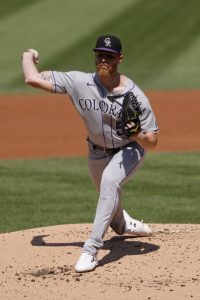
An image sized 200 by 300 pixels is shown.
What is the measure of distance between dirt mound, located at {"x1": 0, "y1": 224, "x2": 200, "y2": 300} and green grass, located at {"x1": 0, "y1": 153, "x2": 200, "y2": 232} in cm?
112

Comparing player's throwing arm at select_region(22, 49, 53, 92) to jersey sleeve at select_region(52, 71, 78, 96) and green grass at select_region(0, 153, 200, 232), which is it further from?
green grass at select_region(0, 153, 200, 232)

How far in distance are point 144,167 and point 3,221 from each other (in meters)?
3.19

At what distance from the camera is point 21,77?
60.0ft

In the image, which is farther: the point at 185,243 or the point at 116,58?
the point at 185,243

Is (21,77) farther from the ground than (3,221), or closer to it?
farther from the ground

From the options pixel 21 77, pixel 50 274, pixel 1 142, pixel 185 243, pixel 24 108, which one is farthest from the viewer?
pixel 21 77

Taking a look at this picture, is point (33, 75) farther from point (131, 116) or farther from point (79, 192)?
point (79, 192)

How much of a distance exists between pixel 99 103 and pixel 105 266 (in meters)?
1.26

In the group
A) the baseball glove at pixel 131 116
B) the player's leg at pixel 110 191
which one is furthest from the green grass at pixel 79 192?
the baseball glove at pixel 131 116

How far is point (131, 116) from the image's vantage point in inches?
256

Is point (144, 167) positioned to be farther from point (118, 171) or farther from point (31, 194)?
point (118, 171)

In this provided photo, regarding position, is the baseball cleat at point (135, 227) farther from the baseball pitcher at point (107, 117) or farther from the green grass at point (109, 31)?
the green grass at point (109, 31)

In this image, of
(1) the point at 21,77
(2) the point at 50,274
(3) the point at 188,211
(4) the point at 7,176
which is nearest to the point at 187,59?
(1) the point at 21,77

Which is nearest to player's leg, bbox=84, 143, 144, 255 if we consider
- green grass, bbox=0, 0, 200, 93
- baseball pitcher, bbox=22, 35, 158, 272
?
baseball pitcher, bbox=22, 35, 158, 272
